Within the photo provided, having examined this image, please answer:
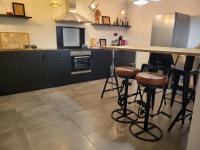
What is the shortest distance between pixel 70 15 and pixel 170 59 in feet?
9.52

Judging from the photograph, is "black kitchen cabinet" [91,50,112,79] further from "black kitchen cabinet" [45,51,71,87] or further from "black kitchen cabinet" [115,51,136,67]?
"black kitchen cabinet" [45,51,71,87]

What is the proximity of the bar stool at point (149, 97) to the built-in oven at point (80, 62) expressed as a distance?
2537 mm

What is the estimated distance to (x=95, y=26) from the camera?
201 inches

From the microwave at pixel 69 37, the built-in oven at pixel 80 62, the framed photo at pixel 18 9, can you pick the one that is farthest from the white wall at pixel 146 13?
the framed photo at pixel 18 9

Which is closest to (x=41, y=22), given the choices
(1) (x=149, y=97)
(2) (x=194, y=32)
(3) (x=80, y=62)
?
(3) (x=80, y=62)

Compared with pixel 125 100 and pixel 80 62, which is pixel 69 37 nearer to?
pixel 80 62

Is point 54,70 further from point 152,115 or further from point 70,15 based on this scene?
point 152,115

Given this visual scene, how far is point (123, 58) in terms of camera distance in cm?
529

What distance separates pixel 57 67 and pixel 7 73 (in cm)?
113

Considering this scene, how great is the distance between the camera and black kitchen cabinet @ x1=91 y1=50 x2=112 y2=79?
4677 mm

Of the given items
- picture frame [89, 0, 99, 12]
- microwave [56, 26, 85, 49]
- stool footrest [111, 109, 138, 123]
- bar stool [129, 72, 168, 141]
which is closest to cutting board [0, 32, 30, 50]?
microwave [56, 26, 85, 49]

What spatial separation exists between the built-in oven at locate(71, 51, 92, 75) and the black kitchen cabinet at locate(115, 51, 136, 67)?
1043 millimetres

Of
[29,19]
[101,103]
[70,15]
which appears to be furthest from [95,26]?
[101,103]

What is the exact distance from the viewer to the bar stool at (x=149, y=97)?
71.9 inches
